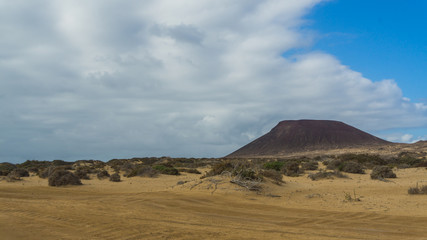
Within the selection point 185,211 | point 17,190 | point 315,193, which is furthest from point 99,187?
point 315,193

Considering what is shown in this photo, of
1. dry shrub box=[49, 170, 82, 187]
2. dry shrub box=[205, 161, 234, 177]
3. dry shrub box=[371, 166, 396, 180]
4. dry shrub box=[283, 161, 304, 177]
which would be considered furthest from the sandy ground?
dry shrub box=[283, 161, 304, 177]

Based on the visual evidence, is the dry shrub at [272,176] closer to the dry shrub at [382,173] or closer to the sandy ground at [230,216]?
the sandy ground at [230,216]

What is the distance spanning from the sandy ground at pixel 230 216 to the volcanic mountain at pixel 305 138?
85.8m

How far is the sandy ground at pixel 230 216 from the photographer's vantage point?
7391 millimetres

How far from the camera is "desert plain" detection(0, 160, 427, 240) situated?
7.40m

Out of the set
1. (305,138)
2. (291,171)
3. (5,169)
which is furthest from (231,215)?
(305,138)

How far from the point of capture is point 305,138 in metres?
112

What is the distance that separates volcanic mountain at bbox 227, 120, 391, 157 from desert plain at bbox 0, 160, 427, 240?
85527 mm

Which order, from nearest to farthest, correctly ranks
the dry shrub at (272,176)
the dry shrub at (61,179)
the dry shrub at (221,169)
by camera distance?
the dry shrub at (272,176) < the dry shrub at (221,169) < the dry shrub at (61,179)

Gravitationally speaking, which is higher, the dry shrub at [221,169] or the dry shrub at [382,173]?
the dry shrub at [221,169]

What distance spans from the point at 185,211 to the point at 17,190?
11035 millimetres

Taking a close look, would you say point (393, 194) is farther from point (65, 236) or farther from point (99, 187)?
point (99, 187)

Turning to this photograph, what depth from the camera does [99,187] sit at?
64.0 ft

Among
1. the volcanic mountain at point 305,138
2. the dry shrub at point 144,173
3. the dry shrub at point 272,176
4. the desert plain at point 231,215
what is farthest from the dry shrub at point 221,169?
the volcanic mountain at point 305,138
